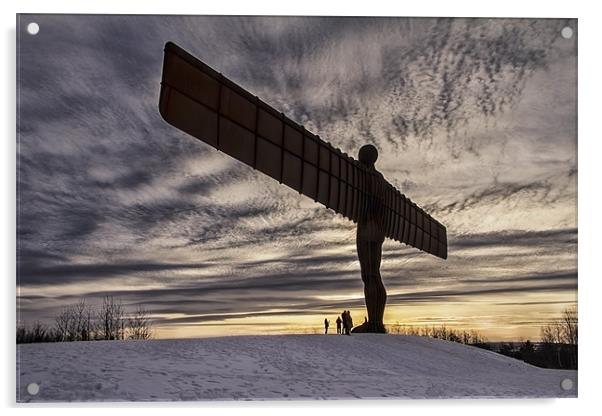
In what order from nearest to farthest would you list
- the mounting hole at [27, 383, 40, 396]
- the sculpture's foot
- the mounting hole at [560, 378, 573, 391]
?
1. the mounting hole at [27, 383, 40, 396]
2. the mounting hole at [560, 378, 573, 391]
3. the sculpture's foot

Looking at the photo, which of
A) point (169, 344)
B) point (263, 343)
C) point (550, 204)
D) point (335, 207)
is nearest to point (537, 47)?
point (550, 204)

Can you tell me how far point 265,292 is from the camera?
5664 mm

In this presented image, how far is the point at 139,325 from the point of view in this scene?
553 cm

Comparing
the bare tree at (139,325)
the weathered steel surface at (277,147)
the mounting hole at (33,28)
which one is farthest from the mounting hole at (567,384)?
the mounting hole at (33,28)

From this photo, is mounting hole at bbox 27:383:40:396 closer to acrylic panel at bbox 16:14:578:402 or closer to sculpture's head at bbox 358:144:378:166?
acrylic panel at bbox 16:14:578:402

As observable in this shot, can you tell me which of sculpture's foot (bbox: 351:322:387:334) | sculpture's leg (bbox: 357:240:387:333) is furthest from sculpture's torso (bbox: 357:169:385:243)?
sculpture's foot (bbox: 351:322:387:334)

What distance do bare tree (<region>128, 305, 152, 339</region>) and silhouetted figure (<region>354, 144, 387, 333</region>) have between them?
1507mm

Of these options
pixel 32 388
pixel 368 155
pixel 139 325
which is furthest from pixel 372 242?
pixel 32 388

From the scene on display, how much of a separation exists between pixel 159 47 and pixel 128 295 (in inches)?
69.4

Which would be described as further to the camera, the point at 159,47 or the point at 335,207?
the point at 335,207

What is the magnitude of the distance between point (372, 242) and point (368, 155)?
2.24 feet

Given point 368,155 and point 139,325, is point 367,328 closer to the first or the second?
point 368,155

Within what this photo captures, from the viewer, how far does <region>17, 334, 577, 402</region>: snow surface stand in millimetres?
5320
